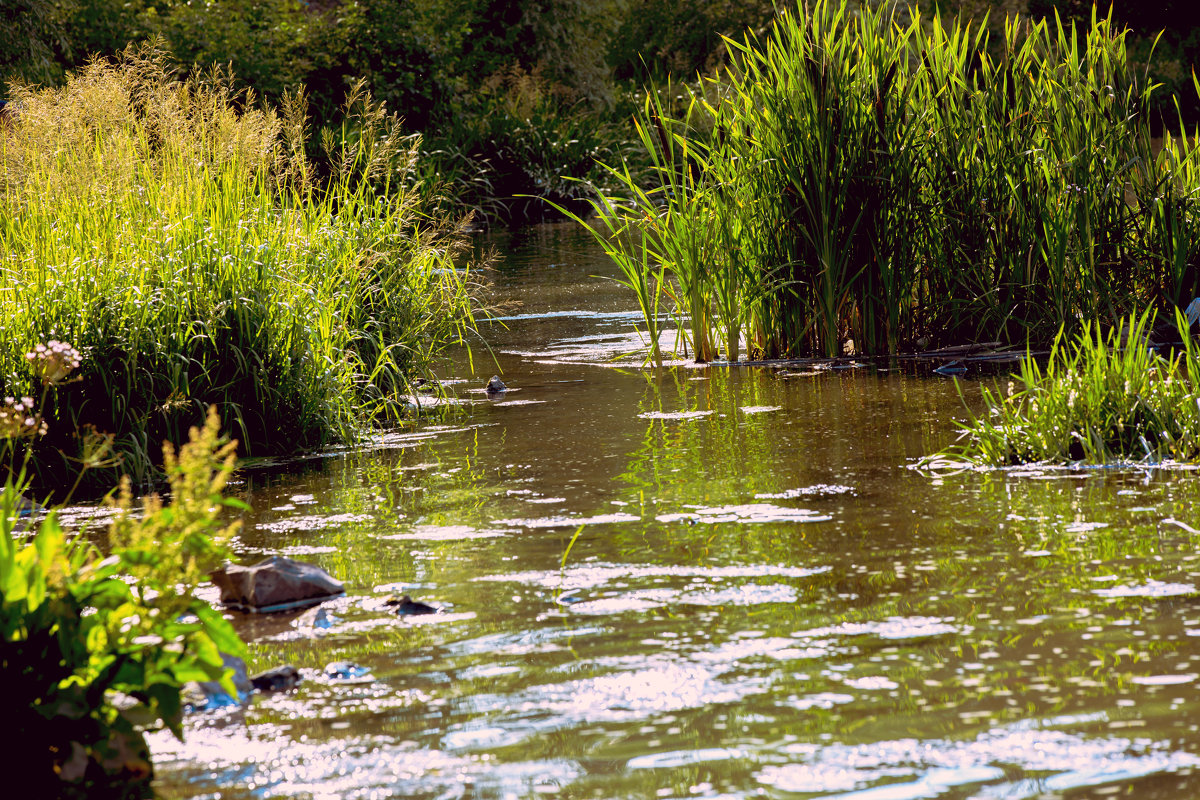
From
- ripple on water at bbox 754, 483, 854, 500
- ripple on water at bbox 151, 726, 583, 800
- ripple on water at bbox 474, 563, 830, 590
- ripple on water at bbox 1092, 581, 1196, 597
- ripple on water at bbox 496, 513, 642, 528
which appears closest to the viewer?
ripple on water at bbox 151, 726, 583, 800

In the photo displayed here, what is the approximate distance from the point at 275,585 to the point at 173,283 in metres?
2.49

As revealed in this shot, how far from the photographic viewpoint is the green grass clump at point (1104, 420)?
511cm

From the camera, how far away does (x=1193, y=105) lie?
3647 centimetres

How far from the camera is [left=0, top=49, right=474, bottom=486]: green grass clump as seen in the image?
19.5 ft

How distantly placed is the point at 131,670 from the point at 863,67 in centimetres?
589

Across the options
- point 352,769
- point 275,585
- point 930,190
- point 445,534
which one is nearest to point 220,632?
point 352,769

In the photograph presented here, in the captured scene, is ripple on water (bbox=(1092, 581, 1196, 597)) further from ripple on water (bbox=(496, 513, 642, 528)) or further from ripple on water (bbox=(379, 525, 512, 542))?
ripple on water (bbox=(379, 525, 512, 542))

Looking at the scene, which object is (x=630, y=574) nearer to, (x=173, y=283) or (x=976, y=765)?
(x=976, y=765)

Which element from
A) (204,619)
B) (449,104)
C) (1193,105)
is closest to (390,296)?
(204,619)

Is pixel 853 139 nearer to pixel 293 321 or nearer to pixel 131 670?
pixel 293 321

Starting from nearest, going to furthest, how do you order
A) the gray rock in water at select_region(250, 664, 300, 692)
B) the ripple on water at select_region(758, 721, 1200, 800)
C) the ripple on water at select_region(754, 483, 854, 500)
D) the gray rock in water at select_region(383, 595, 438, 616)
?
the ripple on water at select_region(758, 721, 1200, 800) < the gray rock in water at select_region(250, 664, 300, 692) < the gray rock in water at select_region(383, 595, 438, 616) < the ripple on water at select_region(754, 483, 854, 500)

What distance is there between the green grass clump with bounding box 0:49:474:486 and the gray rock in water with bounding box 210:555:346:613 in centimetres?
171

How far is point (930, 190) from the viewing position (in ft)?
26.2

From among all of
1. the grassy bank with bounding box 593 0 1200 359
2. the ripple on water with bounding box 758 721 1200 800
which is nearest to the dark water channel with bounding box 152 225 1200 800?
the ripple on water with bounding box 758 721 1200 800
